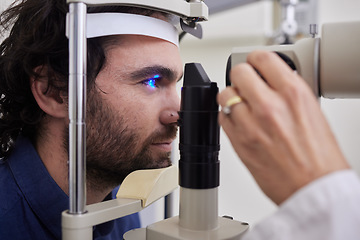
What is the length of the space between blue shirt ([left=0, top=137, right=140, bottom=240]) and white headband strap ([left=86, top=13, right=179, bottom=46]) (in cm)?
39

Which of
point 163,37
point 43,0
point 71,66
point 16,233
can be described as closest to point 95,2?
point 71,66

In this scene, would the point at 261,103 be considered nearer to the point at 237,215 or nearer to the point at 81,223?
the point at 81,223

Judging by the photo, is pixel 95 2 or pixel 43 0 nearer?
pixel 95 2

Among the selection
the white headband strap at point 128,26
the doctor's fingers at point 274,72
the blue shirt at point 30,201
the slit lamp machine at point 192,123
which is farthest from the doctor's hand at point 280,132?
the blue shirt at point 30,201

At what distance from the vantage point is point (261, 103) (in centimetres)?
46

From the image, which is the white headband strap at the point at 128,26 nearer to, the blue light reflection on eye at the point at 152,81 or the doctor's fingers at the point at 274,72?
the blue light reflection on eye at the point at 152,81

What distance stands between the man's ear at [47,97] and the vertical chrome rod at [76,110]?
0.40 meters

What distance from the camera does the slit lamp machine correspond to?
562 millimetres

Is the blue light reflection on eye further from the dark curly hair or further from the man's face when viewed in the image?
the dark curly hair

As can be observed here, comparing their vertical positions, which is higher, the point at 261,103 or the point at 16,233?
the point at 261,103

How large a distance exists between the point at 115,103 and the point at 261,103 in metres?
0.51

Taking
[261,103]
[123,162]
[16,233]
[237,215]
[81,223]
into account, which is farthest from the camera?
[237,215]

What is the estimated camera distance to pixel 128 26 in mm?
798

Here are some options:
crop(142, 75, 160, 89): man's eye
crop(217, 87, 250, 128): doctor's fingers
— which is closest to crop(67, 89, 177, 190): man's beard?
crop(142, 75, 160, 89): man's eye
